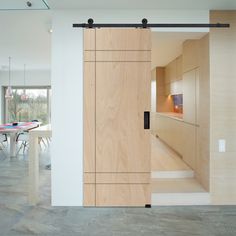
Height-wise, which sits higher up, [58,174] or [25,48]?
[25,48]

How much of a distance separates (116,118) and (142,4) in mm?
1448

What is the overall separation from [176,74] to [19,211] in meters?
5.01

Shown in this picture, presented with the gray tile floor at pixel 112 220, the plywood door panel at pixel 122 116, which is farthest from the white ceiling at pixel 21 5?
the gray tile floor at pixel 112 220

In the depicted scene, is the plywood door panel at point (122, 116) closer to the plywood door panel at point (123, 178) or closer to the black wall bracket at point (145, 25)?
the plywood door panel at point (123, 178)

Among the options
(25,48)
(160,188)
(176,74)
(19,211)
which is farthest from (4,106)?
(160,188)

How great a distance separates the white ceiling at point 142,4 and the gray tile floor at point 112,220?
2560 millimetres

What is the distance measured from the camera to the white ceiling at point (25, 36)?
391 centimetres

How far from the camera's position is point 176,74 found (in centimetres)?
672

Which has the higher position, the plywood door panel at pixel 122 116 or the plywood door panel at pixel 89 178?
the plywood door panel at pixel 122 116

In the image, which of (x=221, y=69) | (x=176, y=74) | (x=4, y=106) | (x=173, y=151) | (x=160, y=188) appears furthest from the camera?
(x=4, y=106)

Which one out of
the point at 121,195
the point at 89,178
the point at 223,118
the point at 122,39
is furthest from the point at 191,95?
the point at 89,178

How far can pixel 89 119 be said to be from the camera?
3346mm

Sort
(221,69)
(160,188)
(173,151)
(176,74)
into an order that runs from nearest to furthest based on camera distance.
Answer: (221,69) < (160,188) < (173,151) < (176,74)

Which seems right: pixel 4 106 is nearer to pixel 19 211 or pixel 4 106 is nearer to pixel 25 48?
pixel 25 48
